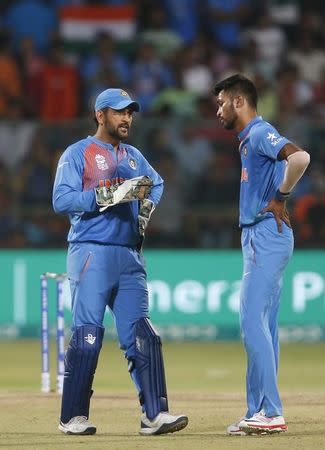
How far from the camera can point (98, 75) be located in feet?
58.4

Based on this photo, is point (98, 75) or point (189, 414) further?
point (98, 75)

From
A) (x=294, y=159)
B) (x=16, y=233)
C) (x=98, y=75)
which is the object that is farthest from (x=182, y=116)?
(x=294, y=159)

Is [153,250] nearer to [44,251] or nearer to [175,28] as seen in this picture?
[44,251]

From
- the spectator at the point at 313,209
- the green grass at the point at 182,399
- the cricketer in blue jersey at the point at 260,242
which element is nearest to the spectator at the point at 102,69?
the spectator at the point at 313,209

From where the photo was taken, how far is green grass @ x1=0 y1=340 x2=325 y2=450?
7816 mm

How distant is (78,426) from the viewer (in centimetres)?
810

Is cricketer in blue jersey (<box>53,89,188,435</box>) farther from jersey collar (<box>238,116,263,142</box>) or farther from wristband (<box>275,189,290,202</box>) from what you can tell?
wristband (<box>275,189,290,202</box>)

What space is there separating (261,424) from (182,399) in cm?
228

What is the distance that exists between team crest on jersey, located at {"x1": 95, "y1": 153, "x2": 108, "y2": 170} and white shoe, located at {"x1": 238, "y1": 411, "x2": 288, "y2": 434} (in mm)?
1811

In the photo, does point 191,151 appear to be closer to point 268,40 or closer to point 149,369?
point 268,40

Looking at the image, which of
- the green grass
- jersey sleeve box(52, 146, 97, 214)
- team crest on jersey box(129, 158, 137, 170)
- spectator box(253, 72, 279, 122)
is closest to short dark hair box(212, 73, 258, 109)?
team crest on jersey box(129, 158, 137, 170)

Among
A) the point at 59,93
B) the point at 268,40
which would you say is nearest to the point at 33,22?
the point at 59,93

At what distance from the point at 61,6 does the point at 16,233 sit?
4.88 m

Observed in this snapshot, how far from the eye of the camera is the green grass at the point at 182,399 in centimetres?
782
